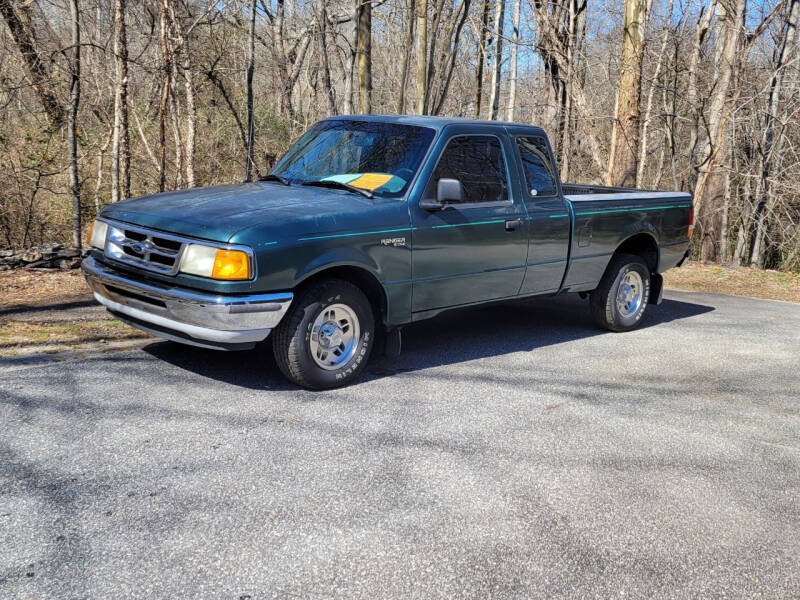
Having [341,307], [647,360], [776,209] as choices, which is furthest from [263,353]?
[776,209]

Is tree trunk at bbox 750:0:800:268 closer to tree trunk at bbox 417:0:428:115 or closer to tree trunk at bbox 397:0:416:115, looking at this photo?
tree trunk at bbox 417:0:428:115

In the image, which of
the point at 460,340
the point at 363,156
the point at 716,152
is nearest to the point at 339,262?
the point at 363,156

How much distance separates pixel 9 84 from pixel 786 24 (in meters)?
13.8

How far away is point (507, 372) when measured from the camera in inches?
248

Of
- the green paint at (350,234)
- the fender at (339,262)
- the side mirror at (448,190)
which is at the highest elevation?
the side mirror at (448,190)

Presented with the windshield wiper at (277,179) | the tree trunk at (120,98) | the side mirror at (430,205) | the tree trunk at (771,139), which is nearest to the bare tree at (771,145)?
the tree trunk at (771,139)

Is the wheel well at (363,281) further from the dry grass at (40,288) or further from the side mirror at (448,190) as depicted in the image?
the dry grass at (40,288)

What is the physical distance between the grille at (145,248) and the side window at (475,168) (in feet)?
6.66

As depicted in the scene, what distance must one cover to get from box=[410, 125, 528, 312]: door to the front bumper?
52.6 inches

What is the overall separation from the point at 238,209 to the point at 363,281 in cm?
108

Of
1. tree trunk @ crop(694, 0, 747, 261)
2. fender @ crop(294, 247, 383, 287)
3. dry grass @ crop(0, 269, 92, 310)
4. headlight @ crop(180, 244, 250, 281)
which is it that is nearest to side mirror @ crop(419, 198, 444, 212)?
fender @ crop(294, 247, 383, 287)

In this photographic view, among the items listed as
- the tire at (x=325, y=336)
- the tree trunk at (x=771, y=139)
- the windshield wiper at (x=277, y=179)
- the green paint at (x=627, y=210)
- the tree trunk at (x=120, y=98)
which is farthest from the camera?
the tree trunk at (x=771, y=139)

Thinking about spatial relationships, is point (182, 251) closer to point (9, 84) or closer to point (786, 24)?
point (9, 84)

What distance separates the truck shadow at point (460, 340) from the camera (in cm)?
587
